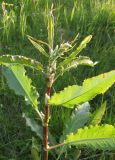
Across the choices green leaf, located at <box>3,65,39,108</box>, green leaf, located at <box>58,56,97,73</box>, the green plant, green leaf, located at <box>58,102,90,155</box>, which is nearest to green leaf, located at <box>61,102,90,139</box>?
green leaf, located at <box>58,102,90,155</box>

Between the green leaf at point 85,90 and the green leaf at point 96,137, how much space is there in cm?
15

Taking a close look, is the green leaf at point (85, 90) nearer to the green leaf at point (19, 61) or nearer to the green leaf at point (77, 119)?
the green leaf at point (19, 61)

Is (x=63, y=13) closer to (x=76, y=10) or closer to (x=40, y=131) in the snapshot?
(x=76, y=10)

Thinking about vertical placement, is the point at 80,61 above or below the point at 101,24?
below

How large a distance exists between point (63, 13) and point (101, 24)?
1.25 feet

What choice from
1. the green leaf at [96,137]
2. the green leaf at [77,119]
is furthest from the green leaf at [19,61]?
the green leaf at [77,119]

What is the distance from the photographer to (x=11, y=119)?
258cm

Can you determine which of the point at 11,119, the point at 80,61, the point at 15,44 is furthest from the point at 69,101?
the point at 15,44

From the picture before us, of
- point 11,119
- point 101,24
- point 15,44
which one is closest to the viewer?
point 11,119

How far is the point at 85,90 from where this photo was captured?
68.4 inches

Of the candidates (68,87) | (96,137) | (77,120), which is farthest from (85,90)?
(77,120)

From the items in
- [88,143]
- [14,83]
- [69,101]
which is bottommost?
[88,143]

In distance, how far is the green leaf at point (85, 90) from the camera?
67.2 inches

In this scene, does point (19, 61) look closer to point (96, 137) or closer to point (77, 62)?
point (77, 62)
